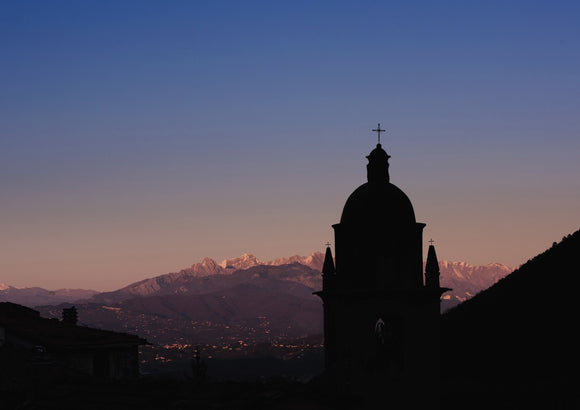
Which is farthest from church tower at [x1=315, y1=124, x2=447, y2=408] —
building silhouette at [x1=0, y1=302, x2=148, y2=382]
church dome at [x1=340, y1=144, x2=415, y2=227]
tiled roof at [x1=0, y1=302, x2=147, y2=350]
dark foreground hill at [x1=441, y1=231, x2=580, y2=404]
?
tiled roof at [x1=0, y1=302, x2=147, y2=350]

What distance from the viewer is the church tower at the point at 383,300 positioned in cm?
2722

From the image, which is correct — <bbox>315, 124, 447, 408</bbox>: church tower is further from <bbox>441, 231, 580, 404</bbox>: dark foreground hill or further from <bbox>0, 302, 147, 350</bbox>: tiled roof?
<bbox>0, 302, 147, 350</bbox>: tiled roof

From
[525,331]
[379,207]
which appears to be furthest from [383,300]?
[525,331]

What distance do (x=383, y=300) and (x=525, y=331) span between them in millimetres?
41990

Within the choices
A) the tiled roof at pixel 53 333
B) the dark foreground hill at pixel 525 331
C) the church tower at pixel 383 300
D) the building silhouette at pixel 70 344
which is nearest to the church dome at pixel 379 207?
the church tower at pixel 383 300

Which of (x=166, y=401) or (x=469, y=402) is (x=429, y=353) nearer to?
(x=166, y=401)

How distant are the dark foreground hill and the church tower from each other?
18.2 meters

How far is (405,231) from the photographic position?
27.2 meters

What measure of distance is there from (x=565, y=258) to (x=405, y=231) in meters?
54.2

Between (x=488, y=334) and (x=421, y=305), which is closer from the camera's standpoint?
(x=421, y=305)

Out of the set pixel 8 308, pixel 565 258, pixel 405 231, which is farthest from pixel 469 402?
pixel 565 258

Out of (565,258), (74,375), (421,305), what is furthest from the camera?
(565,258)

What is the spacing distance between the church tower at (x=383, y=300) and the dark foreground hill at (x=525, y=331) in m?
18.2

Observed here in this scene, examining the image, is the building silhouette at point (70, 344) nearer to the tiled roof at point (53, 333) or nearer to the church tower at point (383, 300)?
the tiled roof at point (53, 333)
